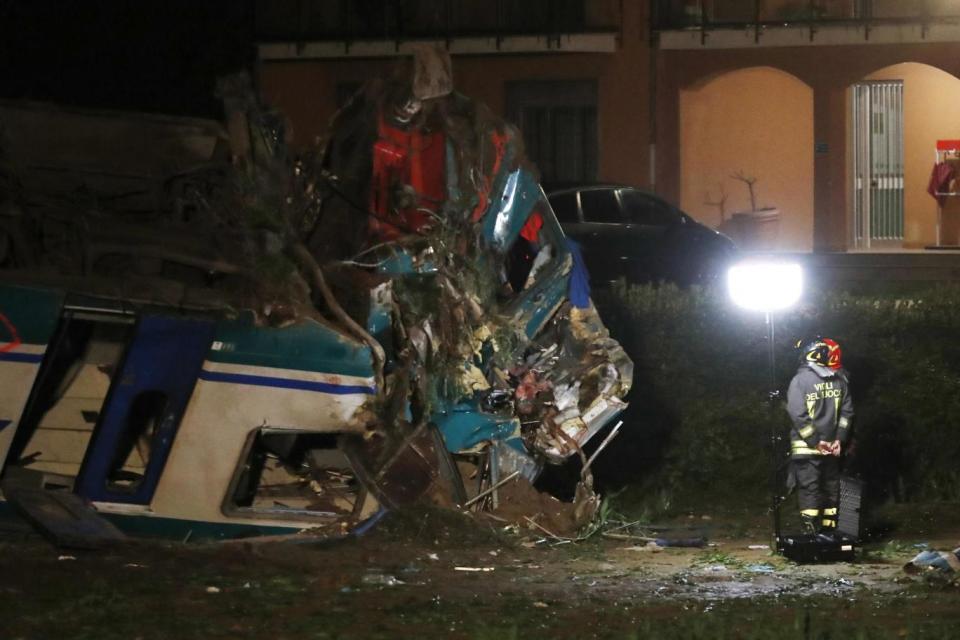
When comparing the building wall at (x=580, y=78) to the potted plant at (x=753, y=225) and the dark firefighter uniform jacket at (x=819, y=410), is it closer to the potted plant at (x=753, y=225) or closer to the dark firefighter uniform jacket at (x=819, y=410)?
the potted plant at (x=753, y=225)

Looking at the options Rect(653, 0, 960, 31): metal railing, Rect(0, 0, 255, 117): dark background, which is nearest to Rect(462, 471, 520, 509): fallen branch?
Rect(653, 0, 960, 31): metal railing

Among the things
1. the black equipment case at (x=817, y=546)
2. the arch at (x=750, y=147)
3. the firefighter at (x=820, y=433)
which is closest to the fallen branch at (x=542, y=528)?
the black equipment case at (x=817, y=546)

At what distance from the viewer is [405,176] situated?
33.6 feet

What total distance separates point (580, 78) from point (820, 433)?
22467 millimetres

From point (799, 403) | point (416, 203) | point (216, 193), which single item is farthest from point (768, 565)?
point (216, 193)

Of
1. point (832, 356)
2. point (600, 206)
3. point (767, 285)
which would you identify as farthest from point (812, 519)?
point (600, 206)

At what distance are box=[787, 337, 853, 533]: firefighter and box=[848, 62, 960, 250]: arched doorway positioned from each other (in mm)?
21031

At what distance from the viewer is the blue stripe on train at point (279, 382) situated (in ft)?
29.3

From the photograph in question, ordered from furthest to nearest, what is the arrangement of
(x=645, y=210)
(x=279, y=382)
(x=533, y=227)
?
(x=645, y=210)
(x=533, y=227)
(x=279, y=382)

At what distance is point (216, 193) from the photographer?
377 inches

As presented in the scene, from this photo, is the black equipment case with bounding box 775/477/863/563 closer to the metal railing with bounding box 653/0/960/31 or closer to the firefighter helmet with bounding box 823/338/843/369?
the firefighter helmet with bounding box 823/338/843/369

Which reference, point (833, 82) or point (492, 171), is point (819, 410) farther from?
point (833, 82)

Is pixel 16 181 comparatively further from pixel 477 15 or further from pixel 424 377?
pixel 477 15

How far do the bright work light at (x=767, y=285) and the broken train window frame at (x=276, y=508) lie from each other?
112 inches
